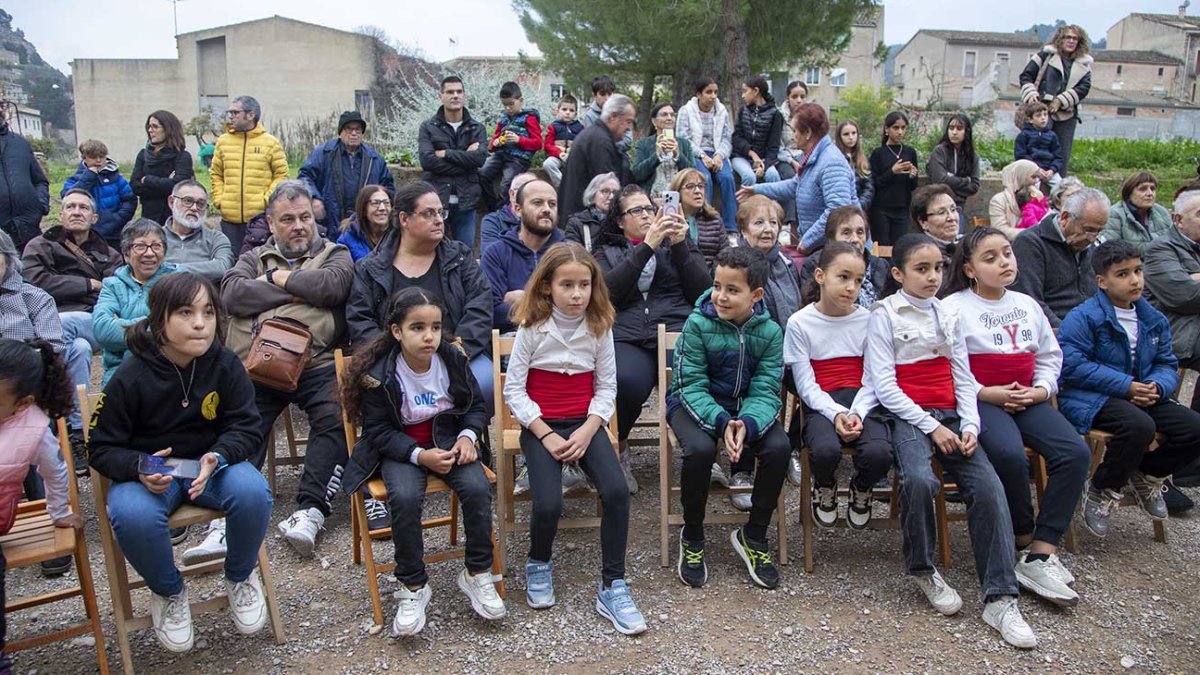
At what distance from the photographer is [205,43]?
31.4 m

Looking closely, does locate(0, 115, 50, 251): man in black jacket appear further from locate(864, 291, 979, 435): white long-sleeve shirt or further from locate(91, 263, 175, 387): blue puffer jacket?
locate(864, 291, 979, 435): white long-sleeve shirt

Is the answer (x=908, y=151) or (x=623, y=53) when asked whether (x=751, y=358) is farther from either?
(x=623, y=53)

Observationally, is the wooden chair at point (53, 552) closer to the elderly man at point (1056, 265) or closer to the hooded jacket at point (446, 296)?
the hooded jacket at point (446, 296)

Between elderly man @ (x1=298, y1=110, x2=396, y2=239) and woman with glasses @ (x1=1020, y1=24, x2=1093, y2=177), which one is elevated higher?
woman with glasses @ (x1=1020, y1=24, x2=1093, y2=177)

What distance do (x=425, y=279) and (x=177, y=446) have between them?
156cm

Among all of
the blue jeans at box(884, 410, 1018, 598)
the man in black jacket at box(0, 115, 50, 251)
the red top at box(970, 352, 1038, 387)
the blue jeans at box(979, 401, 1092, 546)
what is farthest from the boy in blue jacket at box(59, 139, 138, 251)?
the blue jeans at box(979, 401, 1092, 546)

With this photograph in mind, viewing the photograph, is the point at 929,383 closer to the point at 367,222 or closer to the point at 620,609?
the point at 620,609

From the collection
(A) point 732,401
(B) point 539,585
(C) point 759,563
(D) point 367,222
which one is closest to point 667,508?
(C) point 759,563

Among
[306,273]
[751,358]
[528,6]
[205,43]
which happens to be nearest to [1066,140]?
[751,358]

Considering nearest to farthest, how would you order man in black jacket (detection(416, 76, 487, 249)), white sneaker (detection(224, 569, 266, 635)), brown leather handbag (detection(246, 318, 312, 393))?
white sneaker (detection(224, 569, 266, 635)), brown leather handbag (detection(246, 318, 312, 393)), man in black jacket (detection(416, 76, 487, 249))

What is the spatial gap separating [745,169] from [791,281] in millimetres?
3528

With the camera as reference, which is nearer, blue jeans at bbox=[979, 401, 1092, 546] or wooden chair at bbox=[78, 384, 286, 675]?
wooden chair at bbox=[78, 384, 286, 675]

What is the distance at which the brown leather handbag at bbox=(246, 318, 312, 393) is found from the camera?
13.4 feet

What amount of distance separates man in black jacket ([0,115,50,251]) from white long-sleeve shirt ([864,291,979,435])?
6.53m
